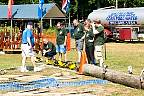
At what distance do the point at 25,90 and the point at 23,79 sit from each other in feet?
7.89

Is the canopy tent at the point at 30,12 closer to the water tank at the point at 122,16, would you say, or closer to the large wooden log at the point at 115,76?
the water tank at the point at 122,16

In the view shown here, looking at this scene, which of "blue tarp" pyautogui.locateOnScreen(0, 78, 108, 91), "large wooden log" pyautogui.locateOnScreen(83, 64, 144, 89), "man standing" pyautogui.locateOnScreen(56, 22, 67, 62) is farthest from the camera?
"man standing" pyautogui.locateOnScreen(56, 22, 67, 62)

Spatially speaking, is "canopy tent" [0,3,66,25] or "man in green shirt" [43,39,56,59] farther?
"canopy tent" [0,3,66,25]

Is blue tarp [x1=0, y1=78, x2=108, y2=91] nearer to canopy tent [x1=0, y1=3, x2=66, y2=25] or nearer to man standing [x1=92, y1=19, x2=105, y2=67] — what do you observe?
man standing [x1=92, y1=19, x2=105, y2=67]

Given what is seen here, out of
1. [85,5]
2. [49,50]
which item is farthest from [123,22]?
[85,5]

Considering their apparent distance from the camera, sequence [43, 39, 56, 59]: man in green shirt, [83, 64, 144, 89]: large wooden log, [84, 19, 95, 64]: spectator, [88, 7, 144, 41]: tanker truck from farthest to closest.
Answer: [88, 7, 144, 41]: tanker truck < [43, 39, 56, 59]: man in green shirt < [84, 19, 95, 64]: spectator < [83, 64, 144, 89]: large wooden log

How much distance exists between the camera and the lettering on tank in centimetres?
3912

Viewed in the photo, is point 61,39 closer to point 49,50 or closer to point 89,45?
point 49,50

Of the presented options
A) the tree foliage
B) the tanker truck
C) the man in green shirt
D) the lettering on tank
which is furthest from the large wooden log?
the tree foliage

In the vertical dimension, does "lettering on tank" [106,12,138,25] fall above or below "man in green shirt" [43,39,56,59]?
above

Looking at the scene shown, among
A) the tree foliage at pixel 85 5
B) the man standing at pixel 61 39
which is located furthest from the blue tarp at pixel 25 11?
the man standing at pixel 61 39

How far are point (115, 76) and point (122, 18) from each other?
2789 centimetres

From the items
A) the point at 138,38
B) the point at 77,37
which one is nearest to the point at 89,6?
the point at 138,38

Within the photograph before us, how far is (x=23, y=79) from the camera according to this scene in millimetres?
14047
